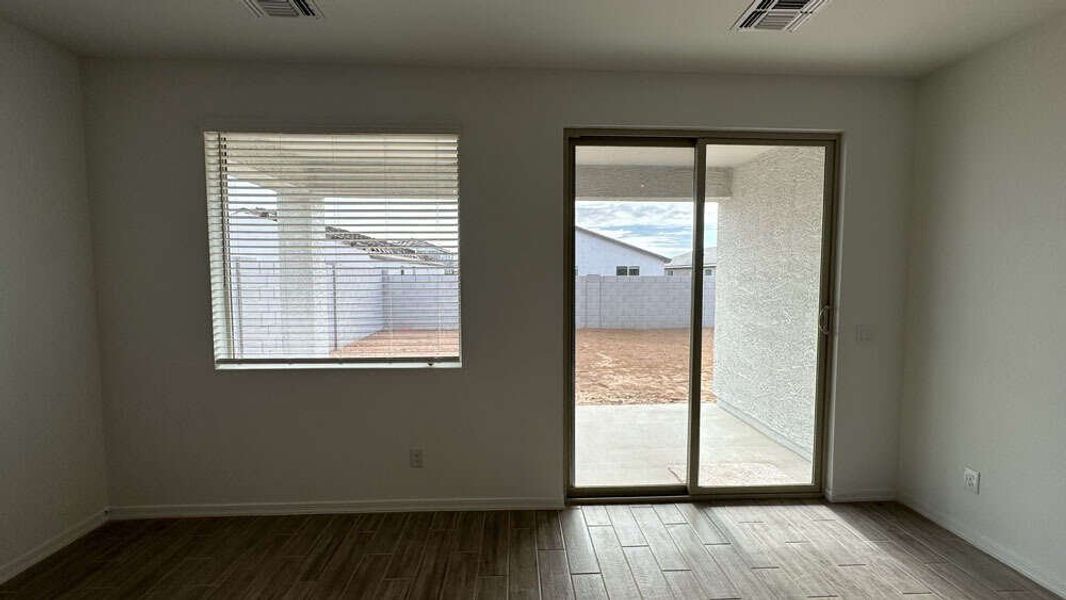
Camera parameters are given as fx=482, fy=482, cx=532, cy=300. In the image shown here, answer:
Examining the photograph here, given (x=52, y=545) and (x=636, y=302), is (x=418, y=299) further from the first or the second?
(x=52, y=545)

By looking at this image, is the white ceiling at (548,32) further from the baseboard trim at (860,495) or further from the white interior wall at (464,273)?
the baseboard trim at (860,495)

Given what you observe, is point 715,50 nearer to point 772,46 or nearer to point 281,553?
point 772,46

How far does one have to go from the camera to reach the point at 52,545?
8.11 feet

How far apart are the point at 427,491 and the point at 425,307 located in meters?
1.11

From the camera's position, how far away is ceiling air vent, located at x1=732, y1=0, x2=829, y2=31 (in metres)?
2.05

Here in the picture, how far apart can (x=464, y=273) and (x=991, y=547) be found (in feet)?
10.3

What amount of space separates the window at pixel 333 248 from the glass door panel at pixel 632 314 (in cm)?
82

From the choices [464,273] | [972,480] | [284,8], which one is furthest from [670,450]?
[284,8]

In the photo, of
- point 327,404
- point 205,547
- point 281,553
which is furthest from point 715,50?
point 205,547

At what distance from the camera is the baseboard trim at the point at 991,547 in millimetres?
2225

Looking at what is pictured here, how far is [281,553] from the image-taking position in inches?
97.4

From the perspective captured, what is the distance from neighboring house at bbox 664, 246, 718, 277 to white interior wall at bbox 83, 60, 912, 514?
71 centimetres

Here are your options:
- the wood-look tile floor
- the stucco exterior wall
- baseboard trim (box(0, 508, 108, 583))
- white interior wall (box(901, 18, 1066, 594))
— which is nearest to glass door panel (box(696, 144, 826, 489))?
the stucco exterior wall

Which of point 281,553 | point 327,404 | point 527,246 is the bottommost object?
point 281,553
